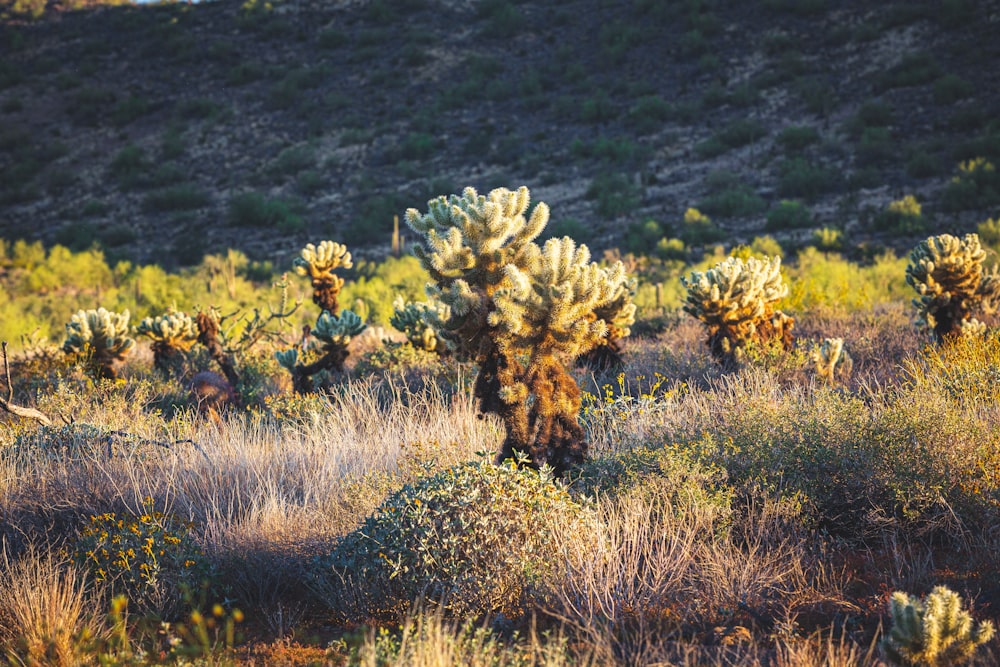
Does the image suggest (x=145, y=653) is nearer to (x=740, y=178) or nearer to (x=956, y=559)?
(x=956, y=559)

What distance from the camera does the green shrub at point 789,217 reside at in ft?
81.7

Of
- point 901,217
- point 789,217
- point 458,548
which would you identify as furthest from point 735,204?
point 458,548

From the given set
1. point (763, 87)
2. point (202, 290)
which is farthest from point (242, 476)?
point (763, 87)

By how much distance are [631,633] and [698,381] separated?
5.01 metres

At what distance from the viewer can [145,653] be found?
378cm

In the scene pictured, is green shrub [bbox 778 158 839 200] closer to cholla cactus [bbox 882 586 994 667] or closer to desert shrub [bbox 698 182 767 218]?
desert shrub [bbox 698 182 767 218]

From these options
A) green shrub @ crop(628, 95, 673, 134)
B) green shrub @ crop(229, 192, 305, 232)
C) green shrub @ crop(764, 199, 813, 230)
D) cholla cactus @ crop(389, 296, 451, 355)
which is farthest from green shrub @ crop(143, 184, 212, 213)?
cholla cactus @ crop(389, 296, 451, 355)

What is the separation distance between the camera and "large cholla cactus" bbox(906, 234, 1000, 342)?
8.63m

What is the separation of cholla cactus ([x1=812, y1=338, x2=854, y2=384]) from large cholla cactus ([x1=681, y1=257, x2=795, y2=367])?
66cm

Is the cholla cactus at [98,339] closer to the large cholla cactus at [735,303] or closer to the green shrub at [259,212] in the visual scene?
the large cholla cactus at [735,303]

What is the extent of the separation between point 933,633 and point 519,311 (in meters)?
2.64

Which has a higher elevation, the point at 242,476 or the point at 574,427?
the point at 574,427

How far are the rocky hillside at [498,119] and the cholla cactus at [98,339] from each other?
16.6 metres

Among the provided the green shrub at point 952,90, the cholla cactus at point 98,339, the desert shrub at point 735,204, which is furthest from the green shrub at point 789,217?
the cholla cactus at point 98,339
